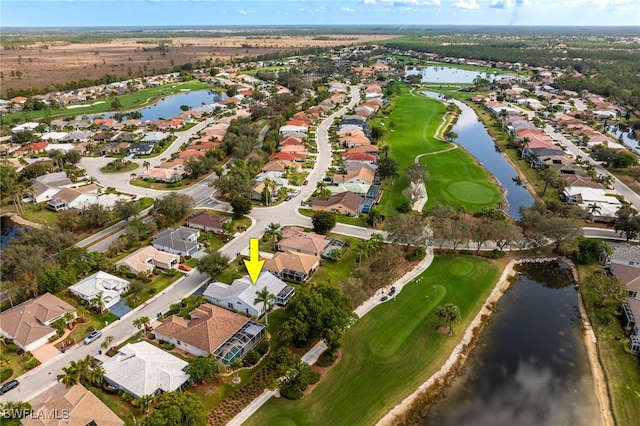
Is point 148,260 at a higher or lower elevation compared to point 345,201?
lower

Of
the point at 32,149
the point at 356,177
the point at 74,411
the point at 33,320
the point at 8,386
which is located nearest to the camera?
the point at 74,411

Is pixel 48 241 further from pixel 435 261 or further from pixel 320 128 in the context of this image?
pixel 320 128

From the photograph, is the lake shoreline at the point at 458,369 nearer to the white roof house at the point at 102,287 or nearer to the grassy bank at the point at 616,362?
the grassy bank at the point at 616,362

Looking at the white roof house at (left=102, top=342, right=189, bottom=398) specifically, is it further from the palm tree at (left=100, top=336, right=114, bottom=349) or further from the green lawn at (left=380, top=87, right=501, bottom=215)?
the green lawn at (left=380, top=87, right=501, bottom=215)

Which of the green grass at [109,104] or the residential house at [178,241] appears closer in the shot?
the residential house at [178,241]

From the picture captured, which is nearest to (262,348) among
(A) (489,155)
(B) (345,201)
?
(B) (345,201)

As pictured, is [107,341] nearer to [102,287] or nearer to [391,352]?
[102,287]

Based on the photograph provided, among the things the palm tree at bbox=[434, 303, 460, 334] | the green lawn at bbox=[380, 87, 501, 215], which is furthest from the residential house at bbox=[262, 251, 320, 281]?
the green lawn at bbox=[380, 87, 501, 215]

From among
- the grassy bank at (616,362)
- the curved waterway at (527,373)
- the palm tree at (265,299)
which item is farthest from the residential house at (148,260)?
the grassy bank at (616,362)
